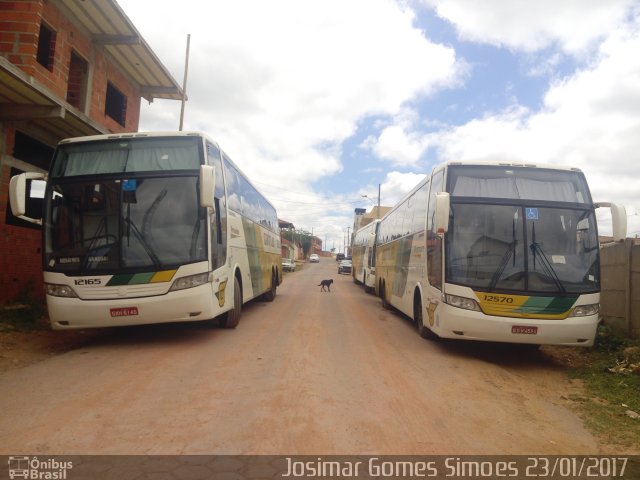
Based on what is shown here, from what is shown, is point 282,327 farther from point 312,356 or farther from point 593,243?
point 593,243

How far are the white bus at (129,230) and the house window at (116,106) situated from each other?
7939 millimetres

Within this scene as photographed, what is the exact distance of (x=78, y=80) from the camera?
12.2m

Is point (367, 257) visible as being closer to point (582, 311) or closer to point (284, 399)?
point (582, 311)

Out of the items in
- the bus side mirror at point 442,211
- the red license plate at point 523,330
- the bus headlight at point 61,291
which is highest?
the bus side mirror at point 442,211

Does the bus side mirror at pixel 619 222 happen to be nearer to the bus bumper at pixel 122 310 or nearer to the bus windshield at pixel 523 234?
the bus windshield at pixel 523 234

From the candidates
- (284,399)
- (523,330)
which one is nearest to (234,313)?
(284,399)

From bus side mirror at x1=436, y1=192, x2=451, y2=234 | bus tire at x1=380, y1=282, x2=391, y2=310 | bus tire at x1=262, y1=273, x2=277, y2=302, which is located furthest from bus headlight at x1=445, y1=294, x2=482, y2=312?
bus tire at x1=262, y1=273, x2=277, y2=302

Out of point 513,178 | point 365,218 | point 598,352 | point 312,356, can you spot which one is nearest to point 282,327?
point 312,356

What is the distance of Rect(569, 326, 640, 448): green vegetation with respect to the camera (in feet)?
14.7

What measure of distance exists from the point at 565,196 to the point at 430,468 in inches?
219

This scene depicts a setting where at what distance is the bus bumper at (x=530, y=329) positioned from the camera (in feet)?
21.7

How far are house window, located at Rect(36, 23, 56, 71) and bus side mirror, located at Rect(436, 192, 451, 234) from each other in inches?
392

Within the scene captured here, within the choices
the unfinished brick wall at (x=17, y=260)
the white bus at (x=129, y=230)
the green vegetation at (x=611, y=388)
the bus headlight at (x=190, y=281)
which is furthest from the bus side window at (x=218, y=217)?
the green vegetation at (x=611, y=388)

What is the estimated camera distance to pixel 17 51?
30.7 ft
